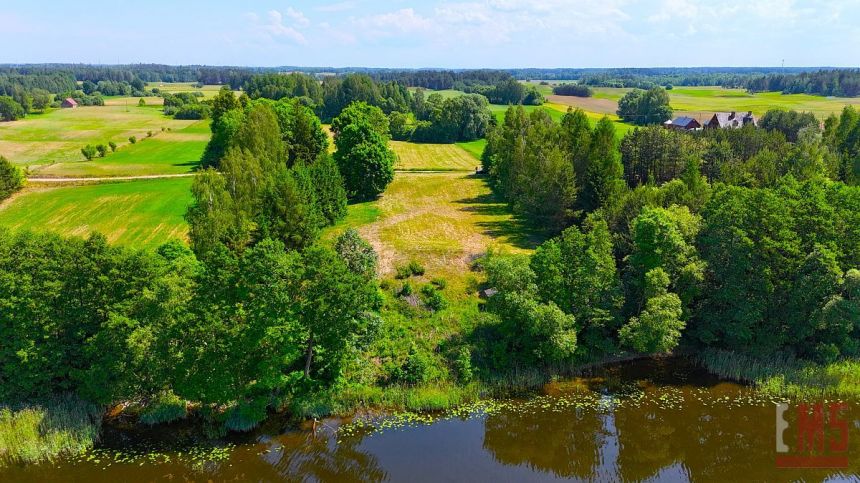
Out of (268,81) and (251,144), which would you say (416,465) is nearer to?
(251,144)

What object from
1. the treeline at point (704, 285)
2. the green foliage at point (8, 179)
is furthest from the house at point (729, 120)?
the green foliage at point (8, 179)

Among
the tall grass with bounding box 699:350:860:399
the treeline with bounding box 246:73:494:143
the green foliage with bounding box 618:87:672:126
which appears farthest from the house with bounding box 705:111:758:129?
the tall grass with bounding box 699:350:860:399

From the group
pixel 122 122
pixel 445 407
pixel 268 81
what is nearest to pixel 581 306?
pixel 445 407

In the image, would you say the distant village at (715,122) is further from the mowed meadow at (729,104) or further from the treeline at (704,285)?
the treeline at (704,285)

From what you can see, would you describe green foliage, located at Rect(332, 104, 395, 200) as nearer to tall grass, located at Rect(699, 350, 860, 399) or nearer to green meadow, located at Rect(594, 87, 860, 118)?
tall grass, located at Rect(699, 350, 860, 399)

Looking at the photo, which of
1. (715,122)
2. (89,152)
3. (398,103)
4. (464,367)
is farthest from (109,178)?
(715,122)
